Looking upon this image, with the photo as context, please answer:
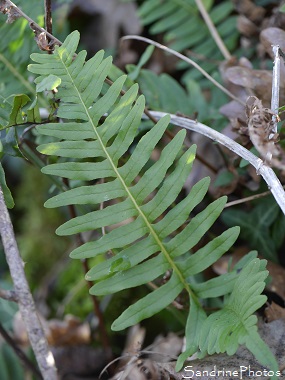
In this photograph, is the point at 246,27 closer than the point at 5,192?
No

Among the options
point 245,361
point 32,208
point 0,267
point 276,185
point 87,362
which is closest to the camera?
point 276,185

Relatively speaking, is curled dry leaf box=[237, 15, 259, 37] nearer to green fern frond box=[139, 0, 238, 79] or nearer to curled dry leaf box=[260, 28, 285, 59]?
green fern frond box=[139, 0, 238, 79]

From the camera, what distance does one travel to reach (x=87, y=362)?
6.97 feet

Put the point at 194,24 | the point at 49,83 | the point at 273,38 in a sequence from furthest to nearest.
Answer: the point at 194,24, the point at 273,38, the point at 49,83

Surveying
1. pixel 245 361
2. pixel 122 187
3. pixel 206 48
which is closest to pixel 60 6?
pixel 206 48

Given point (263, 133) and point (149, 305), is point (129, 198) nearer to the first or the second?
point (149, 305)

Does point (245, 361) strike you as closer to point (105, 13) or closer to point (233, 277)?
point (233, 277)

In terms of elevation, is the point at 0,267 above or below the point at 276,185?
below

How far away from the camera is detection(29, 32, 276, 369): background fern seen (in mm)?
1357

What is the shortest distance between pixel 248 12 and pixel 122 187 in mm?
1298

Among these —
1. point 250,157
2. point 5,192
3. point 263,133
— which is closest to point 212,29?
point 250,157

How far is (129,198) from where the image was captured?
143 cm

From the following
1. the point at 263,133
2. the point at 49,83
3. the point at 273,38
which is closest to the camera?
the point at 263,133

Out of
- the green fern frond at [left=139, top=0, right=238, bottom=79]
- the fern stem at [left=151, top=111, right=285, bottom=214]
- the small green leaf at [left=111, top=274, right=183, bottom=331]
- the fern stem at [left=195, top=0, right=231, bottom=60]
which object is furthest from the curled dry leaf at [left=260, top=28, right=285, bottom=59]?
the small green leaf at [left=111, top=274, right=183, bottom=331]
